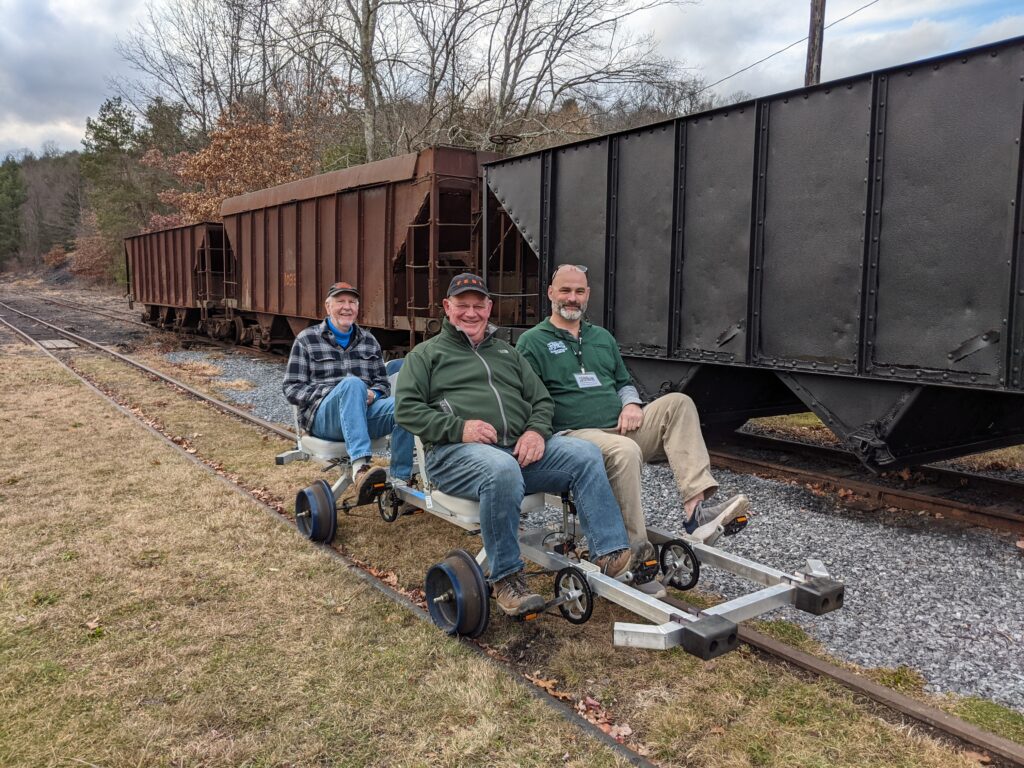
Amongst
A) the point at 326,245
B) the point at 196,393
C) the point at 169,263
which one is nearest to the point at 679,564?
the point at 196,393

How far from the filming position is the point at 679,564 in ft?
13.4

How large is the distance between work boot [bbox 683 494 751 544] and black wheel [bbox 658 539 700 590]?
0.10 m

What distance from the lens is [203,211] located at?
27.7 meters

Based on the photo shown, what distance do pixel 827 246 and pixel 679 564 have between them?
285 centimetres

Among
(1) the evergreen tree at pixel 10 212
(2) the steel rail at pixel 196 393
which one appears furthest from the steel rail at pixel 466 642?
(1) the evergreen tree at pixel 10 212

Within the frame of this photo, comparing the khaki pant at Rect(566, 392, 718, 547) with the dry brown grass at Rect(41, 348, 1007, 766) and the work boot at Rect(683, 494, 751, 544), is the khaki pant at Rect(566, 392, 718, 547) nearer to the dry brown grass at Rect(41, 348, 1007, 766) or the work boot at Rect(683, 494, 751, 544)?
the work boot at Rect(683, 494, 751, 544)

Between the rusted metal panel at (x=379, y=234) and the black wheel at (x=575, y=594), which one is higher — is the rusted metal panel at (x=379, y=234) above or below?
above

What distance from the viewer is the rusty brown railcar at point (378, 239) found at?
10664 millimetres

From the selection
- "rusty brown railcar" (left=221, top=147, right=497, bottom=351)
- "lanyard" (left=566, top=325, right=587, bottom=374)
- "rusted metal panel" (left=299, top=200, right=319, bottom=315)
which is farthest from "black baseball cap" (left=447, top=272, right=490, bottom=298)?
"rusted metal panel" (left=299, top=200, right=319, bottom=315)

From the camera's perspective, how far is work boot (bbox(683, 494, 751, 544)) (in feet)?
13.0

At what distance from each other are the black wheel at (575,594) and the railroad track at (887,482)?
3.39 meters

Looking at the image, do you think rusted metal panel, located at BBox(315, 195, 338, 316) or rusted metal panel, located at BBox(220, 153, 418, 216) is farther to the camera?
rusted metal panel, located at BBox(315, 195, 338, 316)

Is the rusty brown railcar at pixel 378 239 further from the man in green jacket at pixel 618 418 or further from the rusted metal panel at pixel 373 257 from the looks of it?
the man in green jacket at pixel 618 418

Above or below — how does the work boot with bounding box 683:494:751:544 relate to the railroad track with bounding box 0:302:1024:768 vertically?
above
